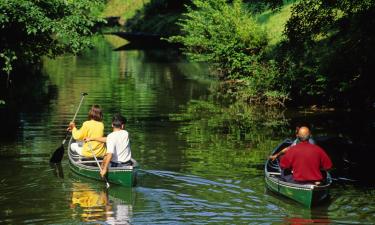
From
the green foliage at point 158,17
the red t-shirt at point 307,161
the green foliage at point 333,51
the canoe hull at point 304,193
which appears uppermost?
the green foliage at point 158,17

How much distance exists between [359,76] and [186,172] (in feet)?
39.5

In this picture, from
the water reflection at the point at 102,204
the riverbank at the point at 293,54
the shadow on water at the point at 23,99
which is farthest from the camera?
the shadow on water at the point at 23,99

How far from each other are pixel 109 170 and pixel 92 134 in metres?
1.49

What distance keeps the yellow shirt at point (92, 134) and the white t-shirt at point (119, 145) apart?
44.6 inches

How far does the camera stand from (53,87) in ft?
128

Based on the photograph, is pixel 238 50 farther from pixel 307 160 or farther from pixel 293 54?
pixel 307 160

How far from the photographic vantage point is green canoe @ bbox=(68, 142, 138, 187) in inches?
625

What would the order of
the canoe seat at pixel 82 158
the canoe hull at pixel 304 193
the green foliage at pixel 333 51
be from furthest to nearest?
the green foliage at pixel 333 51
the canoe seat at pixel 82 158
the canoe hull at pixel 304 193

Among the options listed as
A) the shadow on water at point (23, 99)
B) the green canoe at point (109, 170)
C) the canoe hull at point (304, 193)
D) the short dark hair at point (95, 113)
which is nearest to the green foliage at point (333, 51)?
the canoe hull at point (304, 193)

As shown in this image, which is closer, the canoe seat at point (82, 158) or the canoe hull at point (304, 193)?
the canoe hull at point (304, 193)

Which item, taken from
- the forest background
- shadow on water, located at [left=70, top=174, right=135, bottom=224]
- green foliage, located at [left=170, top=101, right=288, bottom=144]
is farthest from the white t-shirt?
green foliage, located at [left=170, top=101, right=288, bottom=144]

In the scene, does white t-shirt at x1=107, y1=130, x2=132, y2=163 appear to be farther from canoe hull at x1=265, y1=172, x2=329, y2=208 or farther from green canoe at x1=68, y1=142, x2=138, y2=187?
canoe hull at x1=265, y1=172, x2=329, y2=208

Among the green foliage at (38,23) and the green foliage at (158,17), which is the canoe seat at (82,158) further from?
the green foliage at (158,17)

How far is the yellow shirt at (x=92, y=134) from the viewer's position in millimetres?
17141
